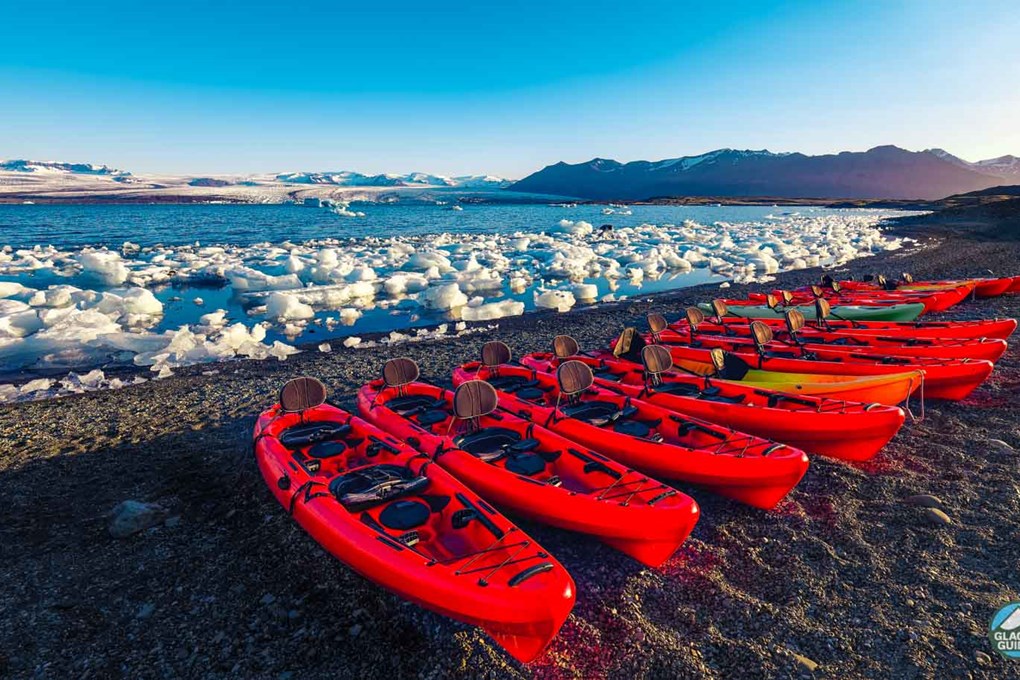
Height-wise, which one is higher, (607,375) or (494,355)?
(494,355)

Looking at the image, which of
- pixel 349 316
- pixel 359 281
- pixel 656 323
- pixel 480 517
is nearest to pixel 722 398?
pixel 656 323

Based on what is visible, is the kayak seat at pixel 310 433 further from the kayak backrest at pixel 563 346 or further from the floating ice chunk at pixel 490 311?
the floating ice chunk at pixel 490 311

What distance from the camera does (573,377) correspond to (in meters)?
7.39

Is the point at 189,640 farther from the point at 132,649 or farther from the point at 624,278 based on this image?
the point at 624,278

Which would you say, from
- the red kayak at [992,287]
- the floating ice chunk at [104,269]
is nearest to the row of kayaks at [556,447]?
the red kayak at [992,287]

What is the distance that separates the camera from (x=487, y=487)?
5.79m

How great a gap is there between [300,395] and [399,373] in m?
1.53

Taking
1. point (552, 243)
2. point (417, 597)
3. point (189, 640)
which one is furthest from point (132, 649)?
point (552, 243)

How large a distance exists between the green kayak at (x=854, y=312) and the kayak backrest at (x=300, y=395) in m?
11.2

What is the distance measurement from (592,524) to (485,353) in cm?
463

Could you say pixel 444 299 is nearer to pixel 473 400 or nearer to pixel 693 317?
pixel 693 317

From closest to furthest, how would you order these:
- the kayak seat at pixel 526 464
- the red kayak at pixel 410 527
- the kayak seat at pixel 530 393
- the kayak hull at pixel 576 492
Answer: the red kayak at pixel 410 527 → the kayak hull at pixel 576 492 → the kayak seat at pixel 526 464 → the kayak seat at pixel 530 393

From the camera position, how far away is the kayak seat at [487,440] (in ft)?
20.7

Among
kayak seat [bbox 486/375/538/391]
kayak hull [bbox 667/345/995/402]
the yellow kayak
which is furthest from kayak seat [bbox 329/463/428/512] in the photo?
kayak hull [bbox 667/345/995/402]
